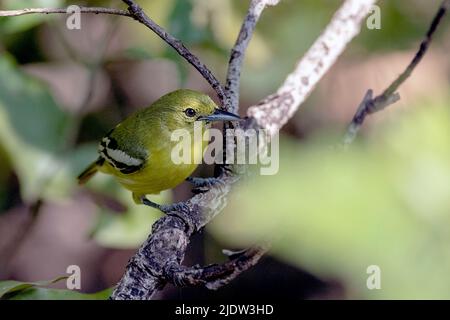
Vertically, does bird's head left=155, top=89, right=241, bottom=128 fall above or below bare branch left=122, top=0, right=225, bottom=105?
above

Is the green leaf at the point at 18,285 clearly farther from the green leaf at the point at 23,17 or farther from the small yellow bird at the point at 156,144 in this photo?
the green leaf at the point at 23,17

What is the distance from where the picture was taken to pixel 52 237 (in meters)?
3.74

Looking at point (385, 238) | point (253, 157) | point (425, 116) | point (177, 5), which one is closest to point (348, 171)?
point (385, 238)

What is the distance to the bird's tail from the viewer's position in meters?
2.87

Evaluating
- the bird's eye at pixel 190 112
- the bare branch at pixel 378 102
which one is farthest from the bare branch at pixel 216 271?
the bird's eye at pixel 190 112

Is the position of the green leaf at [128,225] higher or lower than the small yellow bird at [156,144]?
lower

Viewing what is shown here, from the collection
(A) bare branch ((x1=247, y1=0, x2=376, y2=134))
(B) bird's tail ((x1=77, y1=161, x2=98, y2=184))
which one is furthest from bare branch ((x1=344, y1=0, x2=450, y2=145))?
(B) bird's tail ((x1=77, y1=161, x2=98, y2=184))

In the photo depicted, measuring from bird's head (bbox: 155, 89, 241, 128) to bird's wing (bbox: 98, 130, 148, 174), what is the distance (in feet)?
0.55

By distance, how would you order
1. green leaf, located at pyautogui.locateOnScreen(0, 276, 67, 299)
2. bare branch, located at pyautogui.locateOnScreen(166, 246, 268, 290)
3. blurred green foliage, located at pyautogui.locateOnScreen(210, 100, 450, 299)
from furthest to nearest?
green leaf, located at pyautogui.locateOnScreen(0, 276, 67, 299), bare branch, located at pyautogui.locateOnScreen(166, 246, 268, 290), blurred green foliage, located at pyautogui.locateOnScreen(210, 100, 450, 299)

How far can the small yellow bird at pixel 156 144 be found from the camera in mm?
2406

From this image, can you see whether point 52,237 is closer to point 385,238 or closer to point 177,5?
point 177,5

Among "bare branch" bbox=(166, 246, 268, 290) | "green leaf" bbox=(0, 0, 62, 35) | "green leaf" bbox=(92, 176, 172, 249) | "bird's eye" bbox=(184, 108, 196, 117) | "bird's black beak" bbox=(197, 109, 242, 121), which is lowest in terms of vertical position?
"bare branch" bbox=(166, 246, 268, 290)

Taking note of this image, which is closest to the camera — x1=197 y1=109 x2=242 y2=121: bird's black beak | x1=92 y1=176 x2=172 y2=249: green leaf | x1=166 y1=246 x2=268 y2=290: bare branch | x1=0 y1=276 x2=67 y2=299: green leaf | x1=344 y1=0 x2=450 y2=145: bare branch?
x1=166 y1=246 x2=268 y2=290: bare branch

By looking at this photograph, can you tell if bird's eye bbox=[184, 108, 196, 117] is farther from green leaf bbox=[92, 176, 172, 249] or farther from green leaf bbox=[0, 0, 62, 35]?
green leaf bbox=[0, 0, 62, 35]
